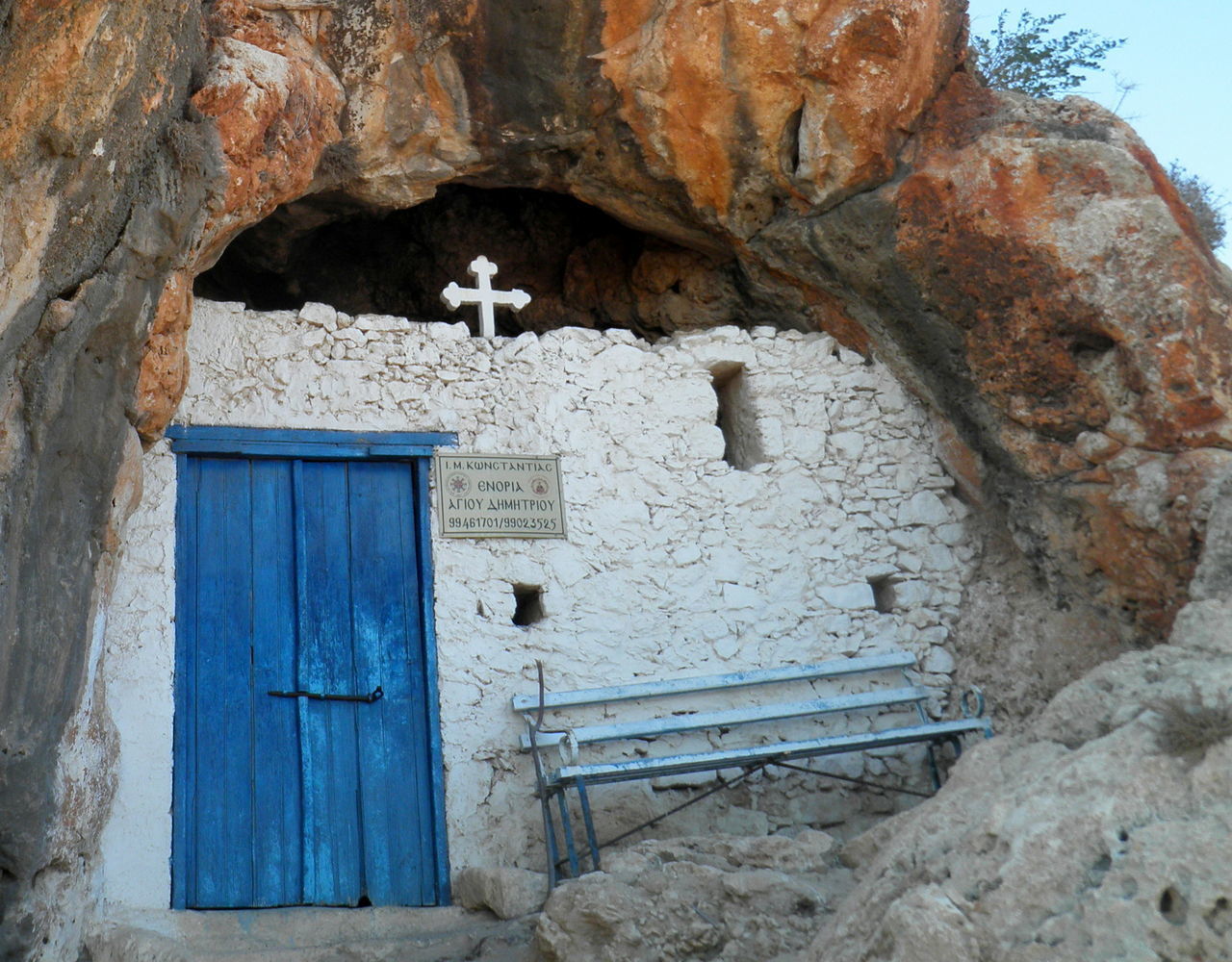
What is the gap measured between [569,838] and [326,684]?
136 cm

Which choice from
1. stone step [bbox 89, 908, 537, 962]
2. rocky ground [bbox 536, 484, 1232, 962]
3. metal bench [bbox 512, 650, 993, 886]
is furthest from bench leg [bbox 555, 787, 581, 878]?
rocky ground [bbox 536, 484, 1232, 962]

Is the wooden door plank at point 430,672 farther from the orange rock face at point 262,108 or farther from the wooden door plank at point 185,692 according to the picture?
the orange rock face at point 262,108

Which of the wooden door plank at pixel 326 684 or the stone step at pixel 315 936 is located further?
the wooden door plank at pixel 326 684

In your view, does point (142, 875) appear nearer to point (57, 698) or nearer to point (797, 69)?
point (57, 698)

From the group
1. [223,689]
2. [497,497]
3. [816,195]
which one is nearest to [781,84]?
[816,195]

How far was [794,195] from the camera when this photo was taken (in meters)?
6.98

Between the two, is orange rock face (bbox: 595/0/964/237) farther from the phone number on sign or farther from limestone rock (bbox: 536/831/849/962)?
limestone rock (bbox: 536/831/849/962)

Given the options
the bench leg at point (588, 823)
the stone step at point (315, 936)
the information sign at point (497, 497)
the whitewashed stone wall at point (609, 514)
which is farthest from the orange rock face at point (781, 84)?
the stone step at point (315, 936)

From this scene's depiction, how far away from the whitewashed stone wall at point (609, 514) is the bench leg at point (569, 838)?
0.86 feet

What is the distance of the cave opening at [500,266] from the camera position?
8.09 metres

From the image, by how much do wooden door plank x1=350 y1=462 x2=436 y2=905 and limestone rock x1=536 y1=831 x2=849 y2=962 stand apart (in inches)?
50.2

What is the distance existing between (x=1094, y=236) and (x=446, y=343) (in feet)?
10.5

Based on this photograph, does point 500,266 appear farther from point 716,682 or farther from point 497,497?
point 716,682

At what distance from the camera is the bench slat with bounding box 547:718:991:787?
5.67 m
